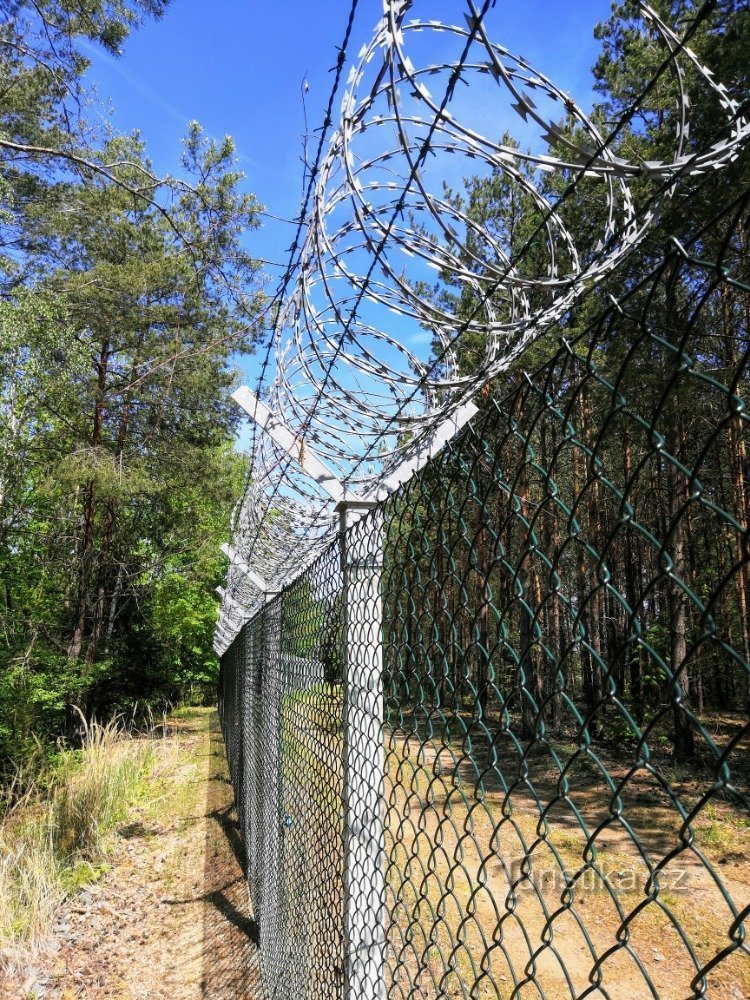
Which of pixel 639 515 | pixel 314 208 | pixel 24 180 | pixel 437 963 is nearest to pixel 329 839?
pixel 314 208

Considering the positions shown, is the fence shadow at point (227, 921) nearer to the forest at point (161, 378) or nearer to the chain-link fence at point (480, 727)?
the chain-link fence at point (480, 727)

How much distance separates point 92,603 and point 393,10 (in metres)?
16.7

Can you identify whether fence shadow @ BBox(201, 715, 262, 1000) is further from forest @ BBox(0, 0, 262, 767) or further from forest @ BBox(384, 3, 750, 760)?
forest @ BBox(0, 0, 262, 767)

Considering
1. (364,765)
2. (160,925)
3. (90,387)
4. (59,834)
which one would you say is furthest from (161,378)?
(364,765)

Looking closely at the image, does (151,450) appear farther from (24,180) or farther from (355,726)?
(355,726)

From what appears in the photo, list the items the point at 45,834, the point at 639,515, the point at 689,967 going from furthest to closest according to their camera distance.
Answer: the point at 639,515, the point at 45,834, the point at 689,967

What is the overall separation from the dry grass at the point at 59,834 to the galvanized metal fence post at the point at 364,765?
12.4ft

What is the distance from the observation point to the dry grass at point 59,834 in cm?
484

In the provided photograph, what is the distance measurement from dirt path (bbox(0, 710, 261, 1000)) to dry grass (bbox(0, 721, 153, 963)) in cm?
18

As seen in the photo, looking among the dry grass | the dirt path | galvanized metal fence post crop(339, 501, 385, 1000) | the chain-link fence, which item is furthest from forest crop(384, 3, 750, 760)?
the dry grass

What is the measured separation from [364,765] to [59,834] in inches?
243

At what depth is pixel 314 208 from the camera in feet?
5.36

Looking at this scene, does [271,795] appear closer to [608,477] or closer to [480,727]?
[480,727]

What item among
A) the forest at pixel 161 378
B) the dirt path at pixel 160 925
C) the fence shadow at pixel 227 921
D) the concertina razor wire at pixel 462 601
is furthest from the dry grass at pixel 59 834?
the forest at pixel 161 378
